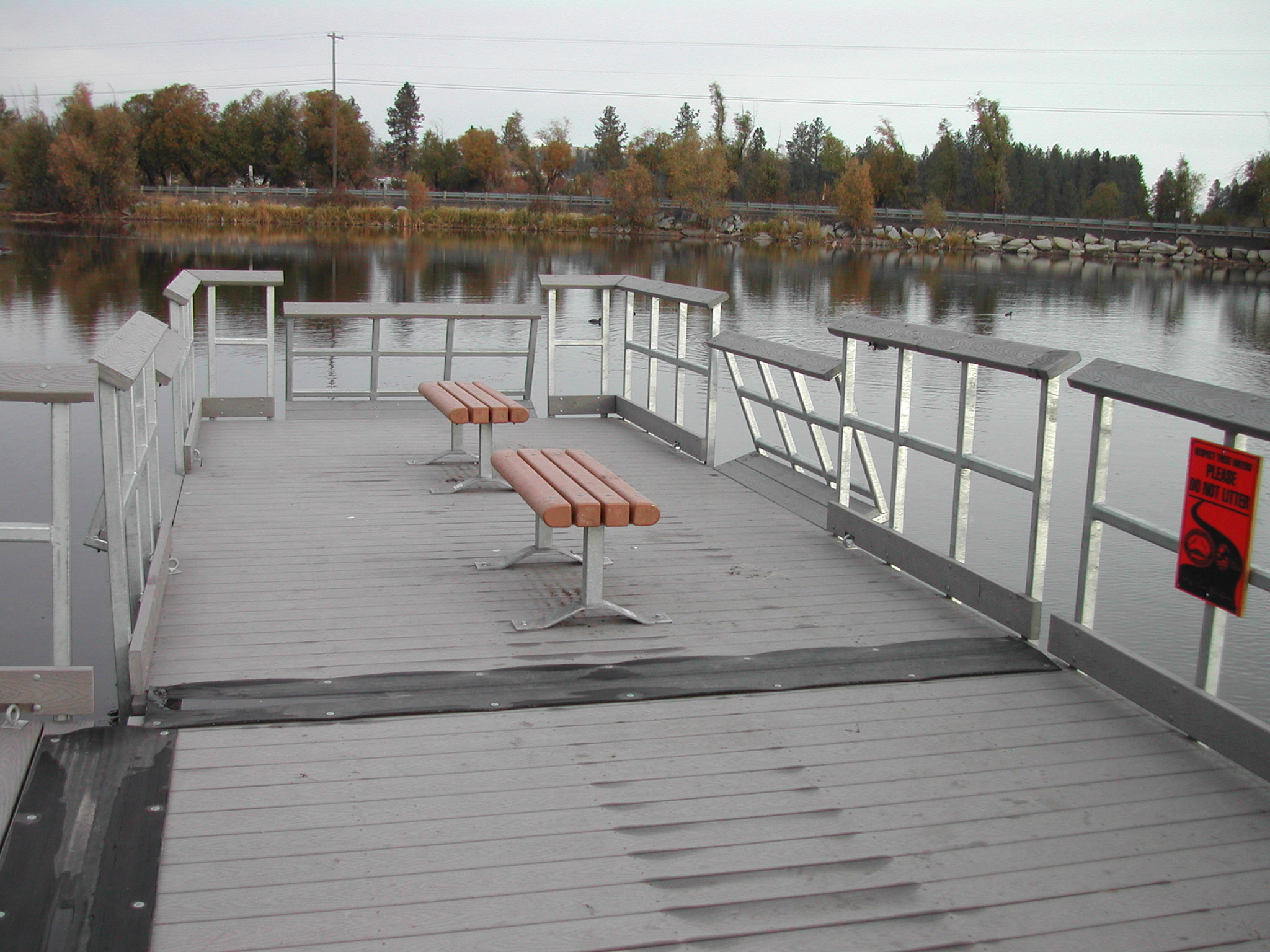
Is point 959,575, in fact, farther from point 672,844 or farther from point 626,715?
point 672,844

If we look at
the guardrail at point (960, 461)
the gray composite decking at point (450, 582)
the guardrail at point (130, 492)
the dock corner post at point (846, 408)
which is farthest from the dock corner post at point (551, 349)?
the guardrail at point (130, 492)

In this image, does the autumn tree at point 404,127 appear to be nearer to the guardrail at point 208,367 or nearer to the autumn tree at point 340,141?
the autumn tree at point 340,141

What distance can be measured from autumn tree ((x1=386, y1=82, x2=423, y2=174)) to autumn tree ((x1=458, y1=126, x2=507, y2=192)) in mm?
8428

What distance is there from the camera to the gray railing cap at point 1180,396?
302 centimetres

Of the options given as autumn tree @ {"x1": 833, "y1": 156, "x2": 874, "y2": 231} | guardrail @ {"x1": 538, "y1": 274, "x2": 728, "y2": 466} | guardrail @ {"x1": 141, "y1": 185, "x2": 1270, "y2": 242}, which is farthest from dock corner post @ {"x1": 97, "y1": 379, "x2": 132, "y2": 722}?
autumn tree @ {"x1": 833, "y1": 156, "x2": 874, "y2": 231}

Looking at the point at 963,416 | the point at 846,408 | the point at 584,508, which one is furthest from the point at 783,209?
the point at 584,508

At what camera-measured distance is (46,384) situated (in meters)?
3.06

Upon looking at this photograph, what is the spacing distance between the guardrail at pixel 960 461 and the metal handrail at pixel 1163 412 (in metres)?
0.16

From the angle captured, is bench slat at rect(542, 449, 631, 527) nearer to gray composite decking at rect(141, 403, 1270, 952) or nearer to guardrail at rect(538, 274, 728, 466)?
gray composite decking at rect(141, 403, 1270, 952)

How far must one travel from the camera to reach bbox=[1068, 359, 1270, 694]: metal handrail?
10.1 feet

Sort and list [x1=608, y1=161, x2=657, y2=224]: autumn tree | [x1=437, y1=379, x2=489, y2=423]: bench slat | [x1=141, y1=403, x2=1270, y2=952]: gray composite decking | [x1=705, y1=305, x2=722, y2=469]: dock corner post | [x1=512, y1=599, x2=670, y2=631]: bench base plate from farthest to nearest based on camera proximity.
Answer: [x1=608, y1=161, x2=657, y2=224]: autumn tree < [x1=705, y1=305, x2=722, y2=469]: dock corner post < [x1=437, y1=379, x2=489, y2=423]: bench slat < [x1=512, y1=599, x2=670, y2=631]: bench base plate < [x1=141, y1=403, x2=1270, y2=952]: gray composite decking

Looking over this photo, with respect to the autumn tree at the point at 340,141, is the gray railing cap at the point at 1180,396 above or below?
below

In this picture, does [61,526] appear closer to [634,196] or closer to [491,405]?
[491,405]

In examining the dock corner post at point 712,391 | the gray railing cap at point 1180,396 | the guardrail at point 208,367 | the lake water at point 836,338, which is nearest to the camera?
the gray railing cap at point 1180,396
